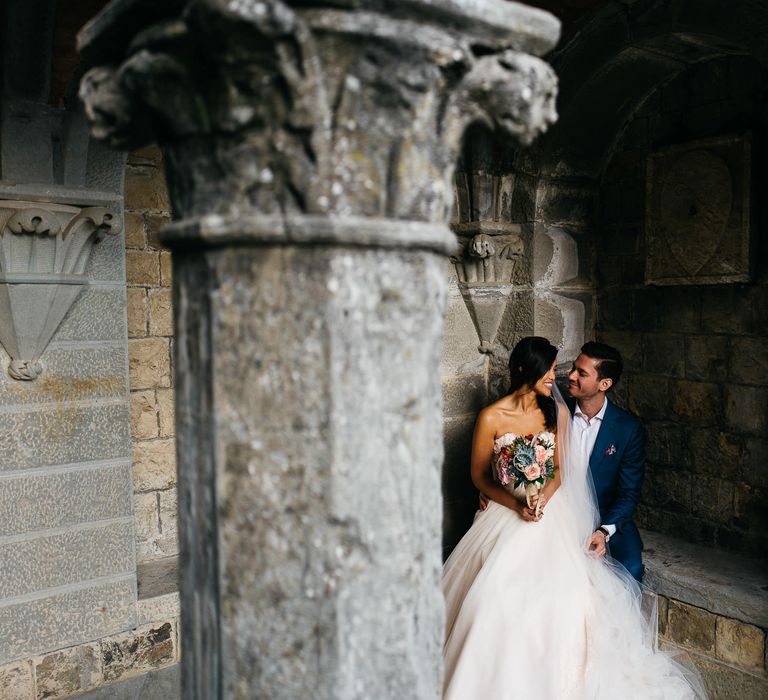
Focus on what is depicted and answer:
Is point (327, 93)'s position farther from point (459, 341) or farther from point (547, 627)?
point (459, 341)

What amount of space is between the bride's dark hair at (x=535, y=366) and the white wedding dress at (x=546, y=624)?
11.8 inches

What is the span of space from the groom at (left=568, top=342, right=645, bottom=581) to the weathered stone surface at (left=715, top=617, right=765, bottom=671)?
0.42 m

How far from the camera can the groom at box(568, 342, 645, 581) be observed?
11.3 feet

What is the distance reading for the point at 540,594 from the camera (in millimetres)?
2949

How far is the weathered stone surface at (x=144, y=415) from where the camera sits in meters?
A: 3.29

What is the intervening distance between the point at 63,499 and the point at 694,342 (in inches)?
126

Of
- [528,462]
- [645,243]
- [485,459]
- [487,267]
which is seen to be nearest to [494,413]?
[485,459]

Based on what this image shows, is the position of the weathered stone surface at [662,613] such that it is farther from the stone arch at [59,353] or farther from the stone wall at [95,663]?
the stone arch at [59,353]

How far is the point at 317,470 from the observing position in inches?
40.6

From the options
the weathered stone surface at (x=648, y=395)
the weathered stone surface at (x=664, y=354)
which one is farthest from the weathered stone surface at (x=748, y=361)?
the weathered stone surface at (x=648, y=395)

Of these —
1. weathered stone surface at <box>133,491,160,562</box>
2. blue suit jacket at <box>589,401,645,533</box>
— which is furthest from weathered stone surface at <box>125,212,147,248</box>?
blue suit jacket at <box>589,401,645,533</box>

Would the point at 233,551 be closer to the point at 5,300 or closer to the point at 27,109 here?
the point at 5,300

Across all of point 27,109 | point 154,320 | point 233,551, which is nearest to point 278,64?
point 233,551

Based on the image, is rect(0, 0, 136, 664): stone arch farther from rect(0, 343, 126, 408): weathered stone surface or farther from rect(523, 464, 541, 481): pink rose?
rect(523, 464, 541, 481): pink rose
